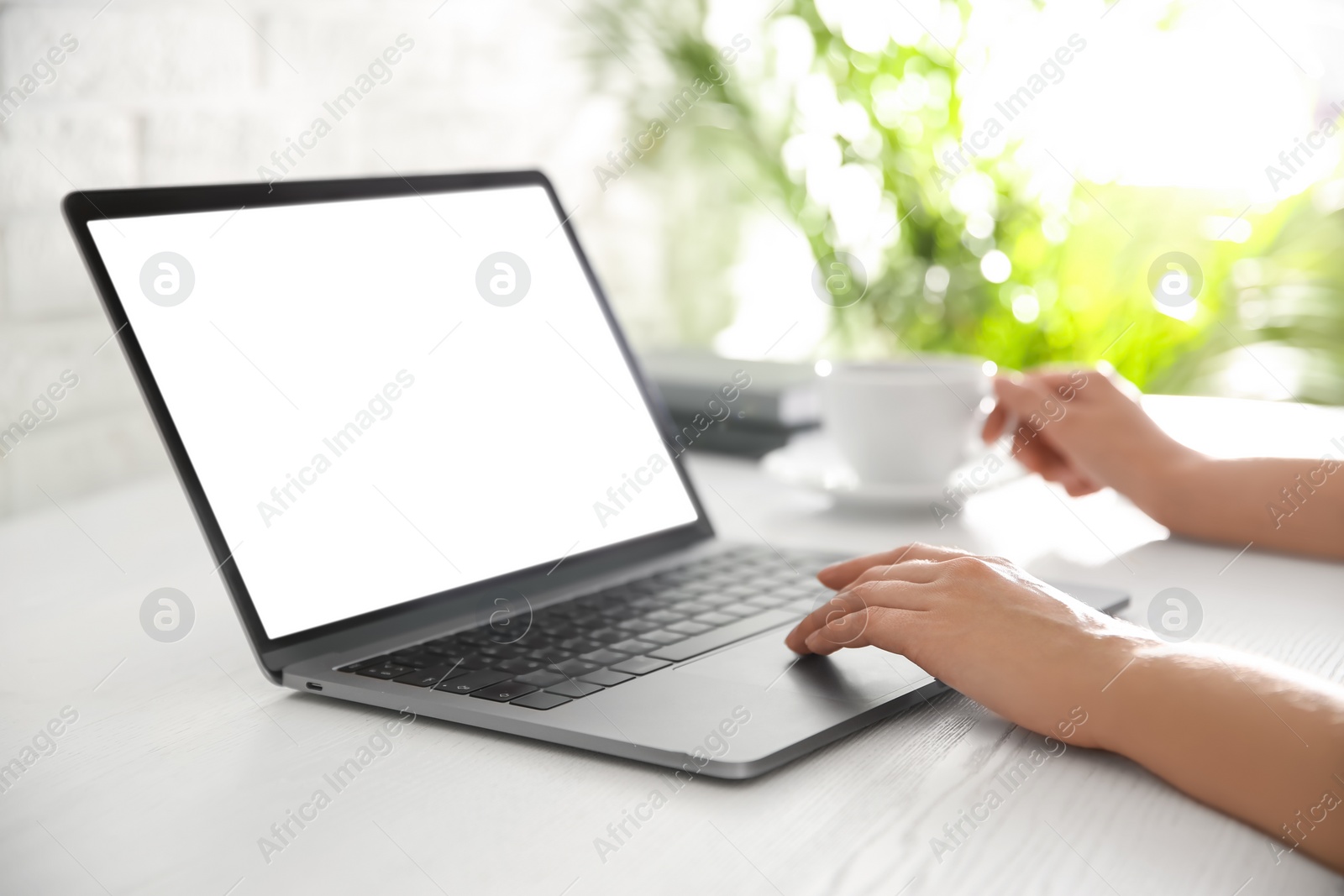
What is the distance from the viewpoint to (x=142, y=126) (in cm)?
117

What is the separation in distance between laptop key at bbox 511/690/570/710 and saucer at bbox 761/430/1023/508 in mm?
533

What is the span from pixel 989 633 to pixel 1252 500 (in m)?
0.50

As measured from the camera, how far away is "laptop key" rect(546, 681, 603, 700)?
1.99 ft

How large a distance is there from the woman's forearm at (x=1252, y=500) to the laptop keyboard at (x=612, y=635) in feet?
1.19

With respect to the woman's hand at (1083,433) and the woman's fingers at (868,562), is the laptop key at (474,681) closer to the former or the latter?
the woman's fingers at (868,562)

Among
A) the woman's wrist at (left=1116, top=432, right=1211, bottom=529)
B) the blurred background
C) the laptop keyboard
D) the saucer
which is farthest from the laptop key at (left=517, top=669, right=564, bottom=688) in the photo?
the blurred background

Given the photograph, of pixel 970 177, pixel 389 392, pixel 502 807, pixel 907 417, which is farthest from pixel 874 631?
pixel 970 177

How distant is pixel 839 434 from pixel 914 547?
1.46ft

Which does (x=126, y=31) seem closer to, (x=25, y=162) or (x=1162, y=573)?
(x=25, y=162)

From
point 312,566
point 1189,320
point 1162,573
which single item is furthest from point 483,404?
point 1189,320

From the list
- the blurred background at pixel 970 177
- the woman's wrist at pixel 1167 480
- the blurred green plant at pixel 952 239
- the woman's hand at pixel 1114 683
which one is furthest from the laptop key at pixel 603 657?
the blurred green plant at pixel 952 239

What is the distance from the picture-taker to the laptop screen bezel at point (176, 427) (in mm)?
656

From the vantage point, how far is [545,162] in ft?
6.22

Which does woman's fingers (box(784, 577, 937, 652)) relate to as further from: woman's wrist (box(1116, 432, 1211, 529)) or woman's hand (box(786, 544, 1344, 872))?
woman's wrist (box(1116, 432, 1211, 529))
